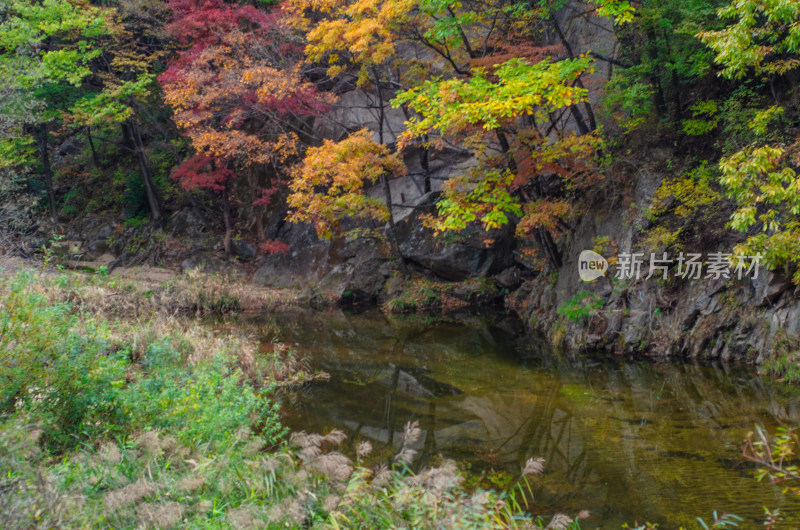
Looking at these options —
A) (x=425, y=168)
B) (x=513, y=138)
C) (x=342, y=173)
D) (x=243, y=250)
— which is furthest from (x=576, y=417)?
(x=243, y=250)

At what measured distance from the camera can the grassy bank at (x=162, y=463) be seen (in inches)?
130

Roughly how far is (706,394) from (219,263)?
1639 cm

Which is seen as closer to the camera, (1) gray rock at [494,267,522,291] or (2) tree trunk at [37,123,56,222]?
(1) gray rock at [494,267,522,291]

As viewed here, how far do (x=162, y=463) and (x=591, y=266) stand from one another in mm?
8581

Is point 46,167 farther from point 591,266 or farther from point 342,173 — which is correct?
point 591,266

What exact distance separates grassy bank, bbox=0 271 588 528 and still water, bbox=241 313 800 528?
70cm

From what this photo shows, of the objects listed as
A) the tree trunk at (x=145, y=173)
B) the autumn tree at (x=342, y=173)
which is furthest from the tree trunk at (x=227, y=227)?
the autumn tree at (x=342, y=173)

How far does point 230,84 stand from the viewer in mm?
15609

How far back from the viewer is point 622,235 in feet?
33.5

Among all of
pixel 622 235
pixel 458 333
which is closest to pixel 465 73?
pixel 622 235

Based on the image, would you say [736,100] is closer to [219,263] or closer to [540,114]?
[540,114]

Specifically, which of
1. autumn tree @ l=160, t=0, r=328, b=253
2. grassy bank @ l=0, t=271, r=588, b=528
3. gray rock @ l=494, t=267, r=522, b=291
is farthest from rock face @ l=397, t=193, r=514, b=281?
grassy bank @ l=0, t=271, r=588, b=528

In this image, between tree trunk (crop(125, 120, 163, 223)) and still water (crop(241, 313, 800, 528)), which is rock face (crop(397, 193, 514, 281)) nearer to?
still water (crop(241, 313, 800, 528))

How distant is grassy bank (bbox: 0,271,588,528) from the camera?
3295mm
